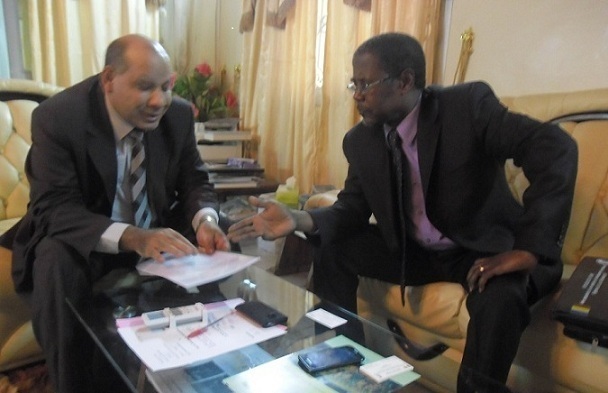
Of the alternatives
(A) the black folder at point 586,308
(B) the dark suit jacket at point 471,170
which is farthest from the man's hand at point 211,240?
(A) the black folder at point 586,308

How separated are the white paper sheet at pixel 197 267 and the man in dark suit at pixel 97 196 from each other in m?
0.03

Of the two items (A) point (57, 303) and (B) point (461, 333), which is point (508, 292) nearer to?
(B) point (461, 333)

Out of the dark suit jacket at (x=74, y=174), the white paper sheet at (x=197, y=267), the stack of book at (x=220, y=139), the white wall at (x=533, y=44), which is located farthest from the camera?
the stack of book at (x=220, y=139)

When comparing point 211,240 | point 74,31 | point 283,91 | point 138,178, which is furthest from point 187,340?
point 74,31

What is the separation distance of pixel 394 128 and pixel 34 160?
1035mm

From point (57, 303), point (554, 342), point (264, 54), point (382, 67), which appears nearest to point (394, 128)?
point (382, 67)

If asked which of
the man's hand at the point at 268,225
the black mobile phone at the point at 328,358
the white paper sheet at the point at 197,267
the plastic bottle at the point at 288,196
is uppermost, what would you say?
the man's hand at the point at 268,225

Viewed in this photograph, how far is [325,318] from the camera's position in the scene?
109 cm

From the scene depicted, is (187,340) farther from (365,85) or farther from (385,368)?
(365,85)

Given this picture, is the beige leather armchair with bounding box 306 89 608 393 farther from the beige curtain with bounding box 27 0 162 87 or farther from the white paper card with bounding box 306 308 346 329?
the beige curtain with bounding box 27 0 162 87

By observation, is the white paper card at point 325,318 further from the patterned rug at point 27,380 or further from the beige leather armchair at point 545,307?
the patterned rug at point 27,380

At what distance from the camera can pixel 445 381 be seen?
0.93 metres

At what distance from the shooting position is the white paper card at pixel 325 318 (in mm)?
1069

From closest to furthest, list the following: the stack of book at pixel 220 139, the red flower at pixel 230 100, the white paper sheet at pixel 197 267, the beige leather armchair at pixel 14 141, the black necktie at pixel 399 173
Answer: the white paper sheet at pixel 197 267 → the black necktie at pixel 399 173 → the beige leather armchair at pixel 14 141 → the stack of book at pixel 220 139 → the red flower at pixel 230 100
